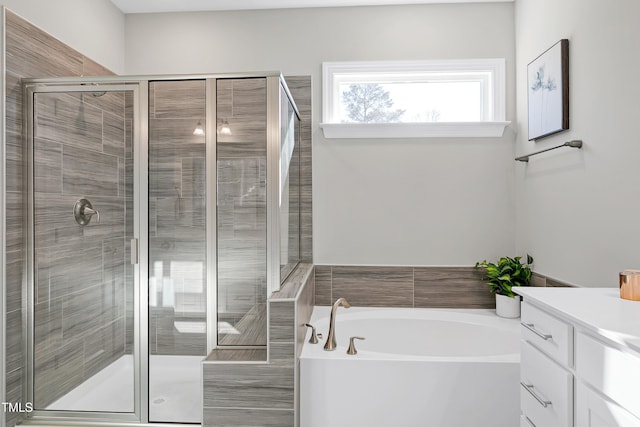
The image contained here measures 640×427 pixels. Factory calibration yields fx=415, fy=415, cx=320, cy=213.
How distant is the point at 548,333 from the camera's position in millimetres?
1257

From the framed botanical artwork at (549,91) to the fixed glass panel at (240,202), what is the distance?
1.50m

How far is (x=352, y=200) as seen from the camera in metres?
2.84

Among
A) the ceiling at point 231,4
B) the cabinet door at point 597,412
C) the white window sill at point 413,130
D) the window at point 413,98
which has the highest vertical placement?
the ceiling at point 231,4

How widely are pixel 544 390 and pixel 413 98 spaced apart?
2103 millimetres

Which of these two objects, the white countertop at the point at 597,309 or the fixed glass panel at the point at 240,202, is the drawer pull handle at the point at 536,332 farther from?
the fixed glass panel at the point at 240,202

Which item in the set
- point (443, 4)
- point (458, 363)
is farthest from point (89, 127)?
point (443, 4)

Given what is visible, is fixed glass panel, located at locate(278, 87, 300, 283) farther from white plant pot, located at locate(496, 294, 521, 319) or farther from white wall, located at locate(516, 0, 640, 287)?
white wall, located at locate(516, 0, 640, 287)

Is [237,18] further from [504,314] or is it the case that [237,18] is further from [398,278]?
[504,314]

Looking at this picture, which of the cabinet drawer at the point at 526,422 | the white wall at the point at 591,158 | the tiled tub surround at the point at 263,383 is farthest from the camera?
the tiled tub surround at the point at 263,383

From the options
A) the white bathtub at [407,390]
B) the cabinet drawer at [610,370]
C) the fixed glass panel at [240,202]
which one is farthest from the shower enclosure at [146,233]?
the cabinet drawer at [610,370]

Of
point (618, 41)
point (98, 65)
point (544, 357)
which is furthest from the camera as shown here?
point (98, 65)

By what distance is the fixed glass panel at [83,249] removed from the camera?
202cm

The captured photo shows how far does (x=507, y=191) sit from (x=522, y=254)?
43 cm

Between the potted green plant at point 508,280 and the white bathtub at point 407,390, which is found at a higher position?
the potted green plant at point 508,280
